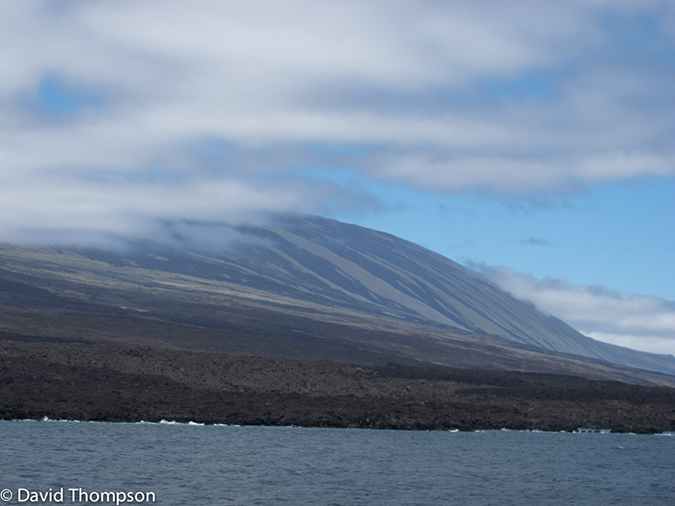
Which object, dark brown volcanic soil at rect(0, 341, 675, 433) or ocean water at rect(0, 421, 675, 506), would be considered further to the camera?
dark brown volcanic soil at rect(0, 341, 675, 433)

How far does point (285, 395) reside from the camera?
77062 millimetres

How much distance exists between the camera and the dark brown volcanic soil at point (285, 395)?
66000 millimetres

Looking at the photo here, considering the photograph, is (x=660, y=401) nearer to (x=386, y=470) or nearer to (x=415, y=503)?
(x=386, y=470)

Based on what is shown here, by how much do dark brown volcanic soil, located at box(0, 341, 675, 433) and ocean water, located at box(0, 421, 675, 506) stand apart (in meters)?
4.96

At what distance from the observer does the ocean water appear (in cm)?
3419

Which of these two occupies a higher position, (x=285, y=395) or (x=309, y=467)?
(x=285, y=395)

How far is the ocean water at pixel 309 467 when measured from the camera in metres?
34.2

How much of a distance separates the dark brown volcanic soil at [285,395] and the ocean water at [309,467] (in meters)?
Answer: 4.96

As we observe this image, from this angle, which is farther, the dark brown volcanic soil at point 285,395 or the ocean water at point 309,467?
the dark brown volcanic soil at point 285,395

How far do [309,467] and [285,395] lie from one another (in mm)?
34767

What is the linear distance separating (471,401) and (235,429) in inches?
1212

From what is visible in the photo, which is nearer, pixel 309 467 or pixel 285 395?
pixel 309 467

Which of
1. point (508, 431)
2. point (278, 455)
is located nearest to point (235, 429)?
point (278, 455)

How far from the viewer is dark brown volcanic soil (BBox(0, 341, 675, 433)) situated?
66000 mm
